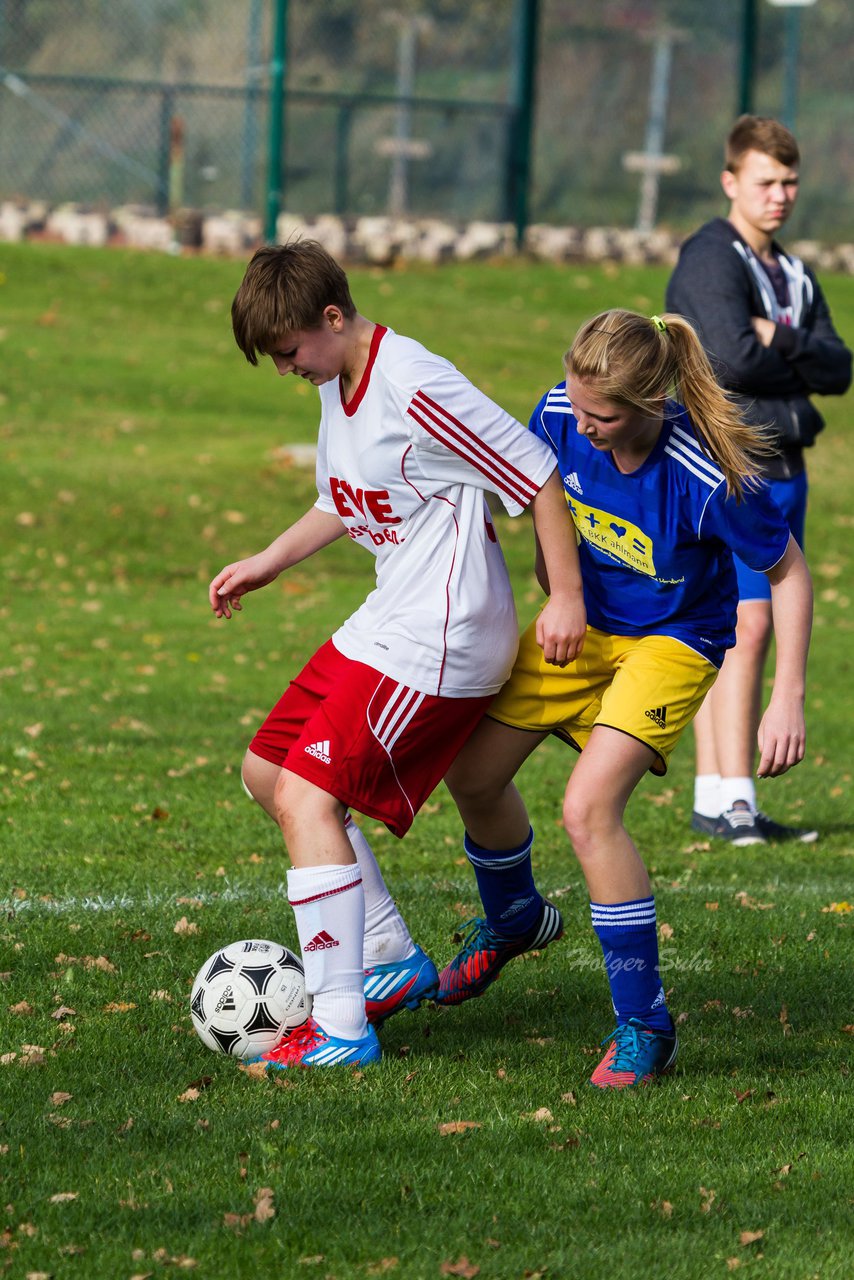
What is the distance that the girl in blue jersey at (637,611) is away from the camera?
401 cm

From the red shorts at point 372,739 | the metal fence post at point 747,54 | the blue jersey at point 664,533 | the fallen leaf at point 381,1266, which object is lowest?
the fallen leaf at point 381,1266

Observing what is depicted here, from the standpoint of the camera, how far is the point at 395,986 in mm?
4445

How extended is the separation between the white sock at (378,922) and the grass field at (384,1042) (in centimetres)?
23

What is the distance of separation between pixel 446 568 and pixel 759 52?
78.1ft

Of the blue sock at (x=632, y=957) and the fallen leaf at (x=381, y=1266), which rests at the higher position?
the blue sock at (x=632, y=957)

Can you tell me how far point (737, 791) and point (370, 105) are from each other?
53.0 ft

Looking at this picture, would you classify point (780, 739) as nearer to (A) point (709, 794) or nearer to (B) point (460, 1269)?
(B) point (460, 1269)

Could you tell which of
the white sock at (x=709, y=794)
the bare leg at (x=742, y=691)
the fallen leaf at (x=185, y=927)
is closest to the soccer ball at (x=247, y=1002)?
the fallen leaf at (x=185, y=927)

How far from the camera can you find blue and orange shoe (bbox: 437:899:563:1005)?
4613 millimetres

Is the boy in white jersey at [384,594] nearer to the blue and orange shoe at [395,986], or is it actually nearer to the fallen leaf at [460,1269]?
the blue and orange shoe at [395,986]

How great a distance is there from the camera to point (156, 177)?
2134cm

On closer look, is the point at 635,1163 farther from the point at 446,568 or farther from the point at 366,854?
the point at 446,568

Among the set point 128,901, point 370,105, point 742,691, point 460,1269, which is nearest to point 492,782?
point 460,1269

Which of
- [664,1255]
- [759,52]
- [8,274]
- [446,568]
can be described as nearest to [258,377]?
[8,274]
